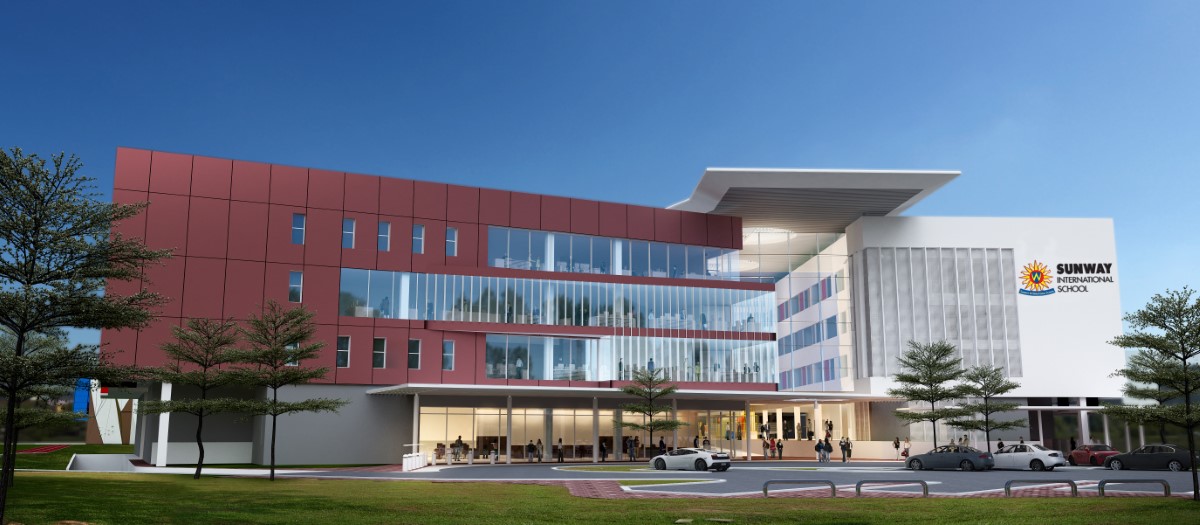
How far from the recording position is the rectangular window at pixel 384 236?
46312 mm

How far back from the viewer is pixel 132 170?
1645 inches

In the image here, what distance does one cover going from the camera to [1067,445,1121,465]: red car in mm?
42531

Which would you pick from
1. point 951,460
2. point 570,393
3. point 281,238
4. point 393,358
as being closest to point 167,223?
point 281,238

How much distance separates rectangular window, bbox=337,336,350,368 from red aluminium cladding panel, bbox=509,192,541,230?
34.2 feet

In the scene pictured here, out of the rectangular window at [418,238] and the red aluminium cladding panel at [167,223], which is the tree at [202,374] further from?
the rectangular window at [418,238]

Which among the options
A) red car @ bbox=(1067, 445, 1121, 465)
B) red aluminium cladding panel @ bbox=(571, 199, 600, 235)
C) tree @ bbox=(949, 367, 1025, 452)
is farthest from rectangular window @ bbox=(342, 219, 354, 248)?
red car @ bbox=(1067, 445, 1121, 465)

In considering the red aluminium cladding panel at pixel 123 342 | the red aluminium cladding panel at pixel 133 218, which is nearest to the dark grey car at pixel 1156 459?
the red aluminium cladding panel at pixel 123 342

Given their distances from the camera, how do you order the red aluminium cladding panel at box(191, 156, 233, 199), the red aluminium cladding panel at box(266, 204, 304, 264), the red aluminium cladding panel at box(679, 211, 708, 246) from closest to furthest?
1. the red aluminium cladding panel at box(191, 156, 233, 199)
2. the red aluminium cladding panel at box(266, 204, 304, 264)
3. the red aluminium cladding panel at box(679, 211, 708, 246)

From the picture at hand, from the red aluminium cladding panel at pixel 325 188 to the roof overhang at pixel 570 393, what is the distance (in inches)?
365

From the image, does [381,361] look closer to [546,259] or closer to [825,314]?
[546,259]

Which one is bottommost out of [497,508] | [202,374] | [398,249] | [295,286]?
[497,508]

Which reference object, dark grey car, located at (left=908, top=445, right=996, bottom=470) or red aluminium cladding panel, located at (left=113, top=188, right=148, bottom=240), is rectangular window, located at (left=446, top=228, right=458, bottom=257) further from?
dark grey car, located at (left=908, top=445, right=996, bottom=470)

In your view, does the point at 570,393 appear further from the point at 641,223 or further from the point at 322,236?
the point at 322,236

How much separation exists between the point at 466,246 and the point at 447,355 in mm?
5643
